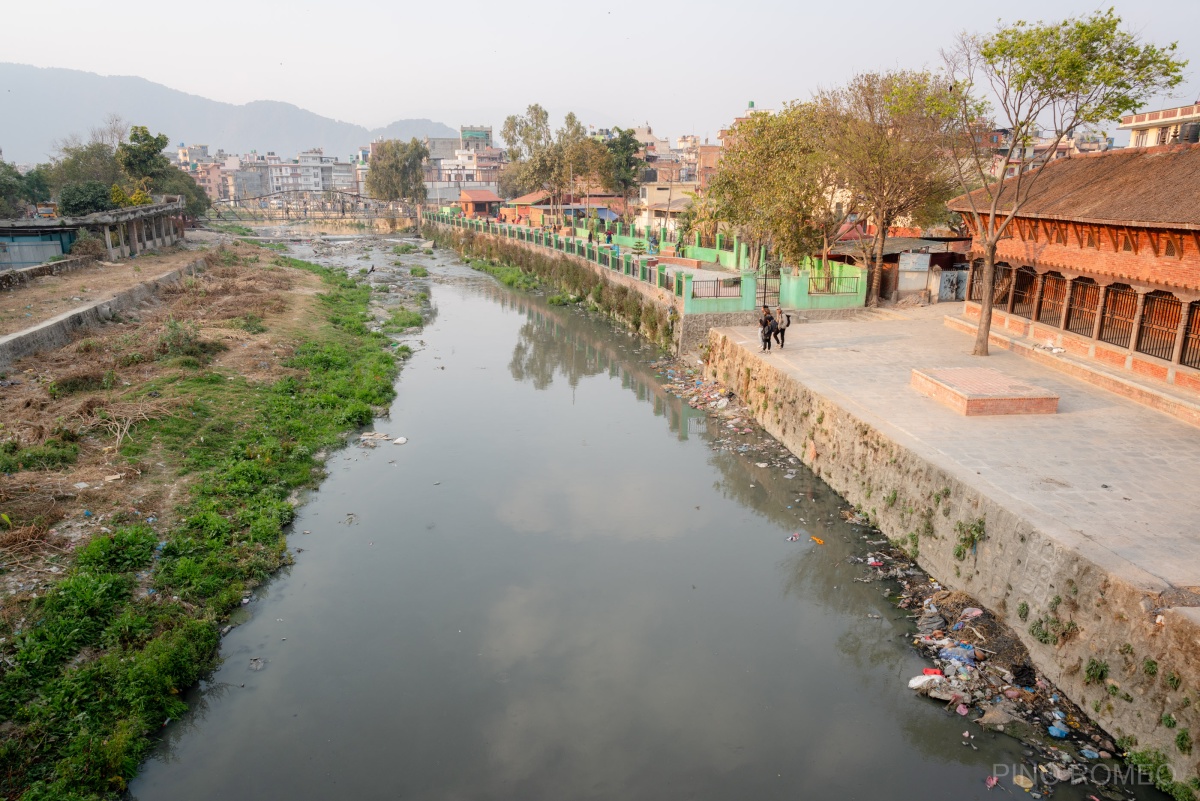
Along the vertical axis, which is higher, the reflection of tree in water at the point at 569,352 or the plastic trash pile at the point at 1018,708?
the reflection of tree in water at the point at 569,352

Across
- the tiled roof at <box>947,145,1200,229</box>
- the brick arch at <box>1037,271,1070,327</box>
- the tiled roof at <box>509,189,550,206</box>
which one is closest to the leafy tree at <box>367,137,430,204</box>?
the tiled roof at <box>509,189,550,206</box>

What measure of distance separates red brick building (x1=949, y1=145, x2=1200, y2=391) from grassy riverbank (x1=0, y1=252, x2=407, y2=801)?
15.4 meters

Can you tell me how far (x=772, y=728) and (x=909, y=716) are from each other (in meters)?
1.47

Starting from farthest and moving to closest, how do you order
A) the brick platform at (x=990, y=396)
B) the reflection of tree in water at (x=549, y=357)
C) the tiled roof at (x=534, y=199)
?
the tiled roof at (x=534, y=199) → the reflection of tree in water at (x=549, y=357) → the brick platform at (x=990, y=396)

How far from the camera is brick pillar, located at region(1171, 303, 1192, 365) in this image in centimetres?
1316

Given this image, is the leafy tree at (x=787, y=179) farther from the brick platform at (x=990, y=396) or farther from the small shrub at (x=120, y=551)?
the small shrub at (x=120, y=551)

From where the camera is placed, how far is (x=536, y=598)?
10.0 meters

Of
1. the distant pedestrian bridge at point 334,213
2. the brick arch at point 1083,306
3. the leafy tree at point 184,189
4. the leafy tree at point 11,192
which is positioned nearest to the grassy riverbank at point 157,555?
the brick arch at point 1083,306

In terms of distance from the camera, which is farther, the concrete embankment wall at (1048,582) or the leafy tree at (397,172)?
the leafy tree at (397,172)

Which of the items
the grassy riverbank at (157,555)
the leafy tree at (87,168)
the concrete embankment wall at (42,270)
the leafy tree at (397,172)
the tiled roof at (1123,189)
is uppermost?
the leafy tree at (397,172)

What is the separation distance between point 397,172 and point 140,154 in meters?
34.5

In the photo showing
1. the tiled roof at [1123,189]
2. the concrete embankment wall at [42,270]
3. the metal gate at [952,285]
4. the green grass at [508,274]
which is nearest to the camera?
the tiled roof at [1123,189]

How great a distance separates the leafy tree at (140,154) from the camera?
46094 millimetres

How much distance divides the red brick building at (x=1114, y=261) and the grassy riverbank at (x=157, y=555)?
Result: 50.5ft
